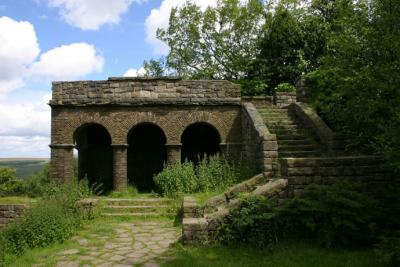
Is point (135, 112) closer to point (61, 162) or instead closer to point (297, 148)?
point (61, 162)

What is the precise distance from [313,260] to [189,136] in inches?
429

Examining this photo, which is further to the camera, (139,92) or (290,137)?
(139,92)

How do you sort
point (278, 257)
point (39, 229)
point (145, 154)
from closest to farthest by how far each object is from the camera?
point (278, 257)
point (39, 229)
point (145, 154)

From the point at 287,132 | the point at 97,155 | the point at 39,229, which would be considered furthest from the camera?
the point at 97,155

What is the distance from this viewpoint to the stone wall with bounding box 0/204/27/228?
449 inches

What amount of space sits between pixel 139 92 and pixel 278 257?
9.11 metres

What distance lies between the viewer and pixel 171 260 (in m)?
6.62

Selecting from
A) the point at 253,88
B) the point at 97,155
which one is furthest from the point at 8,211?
the point at 253,88

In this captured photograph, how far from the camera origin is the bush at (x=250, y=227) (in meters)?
7.11

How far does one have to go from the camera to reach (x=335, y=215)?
22.6 ft

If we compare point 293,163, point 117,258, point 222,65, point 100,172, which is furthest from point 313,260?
point 222,65

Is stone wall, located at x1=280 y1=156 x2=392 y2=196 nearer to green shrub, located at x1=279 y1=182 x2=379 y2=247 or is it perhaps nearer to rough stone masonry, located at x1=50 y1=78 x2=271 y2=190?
green shrub, located at x1=279 y1=182 x2=379 y2=247

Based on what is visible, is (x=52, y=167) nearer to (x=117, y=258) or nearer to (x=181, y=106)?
(x=181, y=106)

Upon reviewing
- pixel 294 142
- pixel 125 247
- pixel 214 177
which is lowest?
pixel 125 247
